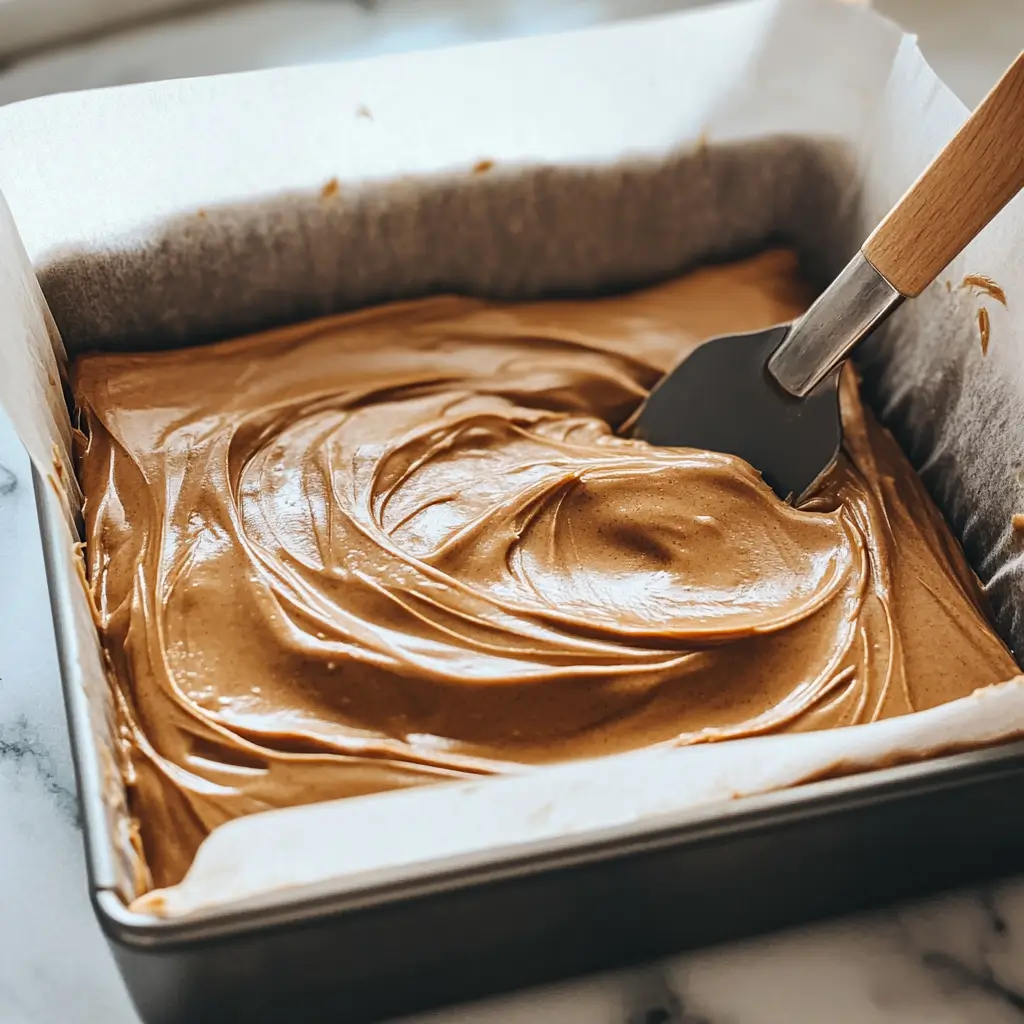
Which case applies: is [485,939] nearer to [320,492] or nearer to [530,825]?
[530,825]

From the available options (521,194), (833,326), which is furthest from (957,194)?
(521,194)

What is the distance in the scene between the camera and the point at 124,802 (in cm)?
93

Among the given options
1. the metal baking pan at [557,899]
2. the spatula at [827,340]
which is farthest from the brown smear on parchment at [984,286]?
the metal baking pan at [557,899]

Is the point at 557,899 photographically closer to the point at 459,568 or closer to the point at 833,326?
the point at 459,568

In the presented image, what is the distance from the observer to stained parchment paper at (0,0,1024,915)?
1.24 m

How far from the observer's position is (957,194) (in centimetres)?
106

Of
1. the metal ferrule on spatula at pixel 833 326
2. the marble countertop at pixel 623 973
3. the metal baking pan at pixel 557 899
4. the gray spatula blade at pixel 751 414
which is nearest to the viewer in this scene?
the metal baking pan at pixel 557 899

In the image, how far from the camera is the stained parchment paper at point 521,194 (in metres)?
1.24

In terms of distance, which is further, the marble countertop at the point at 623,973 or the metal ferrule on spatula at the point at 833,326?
the metal ferrule on spatula at the point at 833,326

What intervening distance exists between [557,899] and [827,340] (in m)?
0.65

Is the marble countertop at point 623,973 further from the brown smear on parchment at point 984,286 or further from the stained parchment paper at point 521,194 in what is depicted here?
the brown smear on parchment at point 984,286

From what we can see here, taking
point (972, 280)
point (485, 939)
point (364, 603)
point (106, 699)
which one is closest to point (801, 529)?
point (972, 280)

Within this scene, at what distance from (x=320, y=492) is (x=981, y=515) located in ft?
2.25

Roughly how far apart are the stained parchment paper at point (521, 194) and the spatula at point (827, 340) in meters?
0.15
